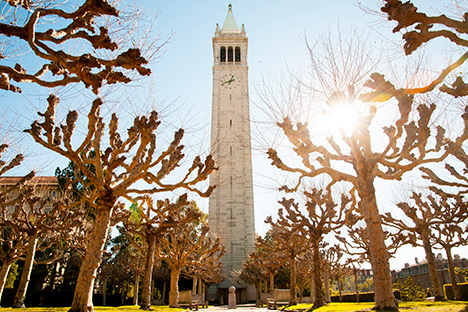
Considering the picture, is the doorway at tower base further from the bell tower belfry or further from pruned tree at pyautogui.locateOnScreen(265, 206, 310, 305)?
pruned tree at pyautogui.locateOnScreen(265, 206, 310, 305)

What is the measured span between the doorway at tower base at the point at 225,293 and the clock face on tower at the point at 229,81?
27905mm

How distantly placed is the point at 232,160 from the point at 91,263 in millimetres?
35322

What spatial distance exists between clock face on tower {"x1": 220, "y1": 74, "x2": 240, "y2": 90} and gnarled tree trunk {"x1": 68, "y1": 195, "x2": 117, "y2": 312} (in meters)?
40.5

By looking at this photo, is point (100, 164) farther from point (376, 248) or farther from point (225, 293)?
point (225, 293)

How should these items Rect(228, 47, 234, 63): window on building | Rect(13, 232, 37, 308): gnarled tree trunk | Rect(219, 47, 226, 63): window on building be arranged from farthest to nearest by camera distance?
Rect(219, 47, 226, 63): window on building
Rect(228, 47, 234, 63): window on building
Rect(13, 232, 37, 308): gnarled tree trunk

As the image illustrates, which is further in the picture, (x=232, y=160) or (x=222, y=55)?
(x=222, y=55)

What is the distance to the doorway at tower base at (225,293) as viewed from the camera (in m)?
37.2

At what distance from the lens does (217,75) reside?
1908 inches

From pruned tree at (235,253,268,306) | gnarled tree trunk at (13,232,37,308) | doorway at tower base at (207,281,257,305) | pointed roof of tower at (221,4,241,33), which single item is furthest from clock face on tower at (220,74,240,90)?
gnarled tree trunk at (13,232,37,308)

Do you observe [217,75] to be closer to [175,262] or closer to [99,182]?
[175,262]

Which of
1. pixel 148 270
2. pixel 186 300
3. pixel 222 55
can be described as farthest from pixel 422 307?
pixel 222 55

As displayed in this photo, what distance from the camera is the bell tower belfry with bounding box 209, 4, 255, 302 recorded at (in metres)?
38.1

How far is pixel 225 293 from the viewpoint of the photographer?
38000mm

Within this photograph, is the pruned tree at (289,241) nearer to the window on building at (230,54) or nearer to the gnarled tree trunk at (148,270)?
the gnarled tree trunk at (148,270)
